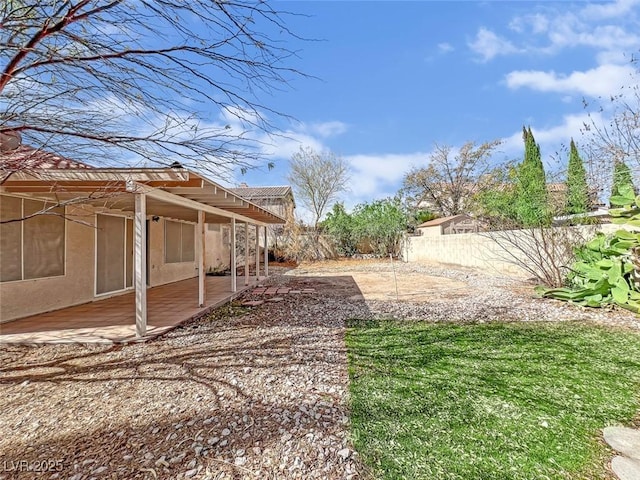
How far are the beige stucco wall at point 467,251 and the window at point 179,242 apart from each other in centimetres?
1169

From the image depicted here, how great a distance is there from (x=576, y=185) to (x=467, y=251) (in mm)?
7238

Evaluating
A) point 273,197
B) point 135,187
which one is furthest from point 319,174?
point 135,187

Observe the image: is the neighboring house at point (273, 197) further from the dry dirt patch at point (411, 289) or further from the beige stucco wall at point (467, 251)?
the dry dirt patch at point (411, 289)

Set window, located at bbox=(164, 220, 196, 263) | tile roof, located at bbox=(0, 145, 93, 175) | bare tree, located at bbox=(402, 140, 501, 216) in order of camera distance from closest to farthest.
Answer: tile roof, located at bbox=(0, 145, 93, 175) → window, located at bbox=(164, 220, 196, 263) → bare tree, located at bbox=(402, 140, 501, 216)

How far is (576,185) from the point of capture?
812 centimetres

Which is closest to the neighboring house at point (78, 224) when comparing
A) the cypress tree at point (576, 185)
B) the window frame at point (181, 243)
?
the window frame at point (181, 243)

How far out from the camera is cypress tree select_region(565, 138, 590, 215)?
8008mm

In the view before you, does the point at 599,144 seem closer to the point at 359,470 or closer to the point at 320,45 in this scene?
the point at 320,45

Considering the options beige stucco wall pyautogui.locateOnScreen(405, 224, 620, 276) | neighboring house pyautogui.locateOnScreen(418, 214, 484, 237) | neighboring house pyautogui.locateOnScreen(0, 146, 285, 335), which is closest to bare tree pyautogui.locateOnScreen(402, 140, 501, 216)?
neighboring house pyautogui.locateOnScreen(418, 214, 484, 237)

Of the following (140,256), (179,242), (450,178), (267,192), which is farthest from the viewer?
(450,178)

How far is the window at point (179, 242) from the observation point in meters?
11.8

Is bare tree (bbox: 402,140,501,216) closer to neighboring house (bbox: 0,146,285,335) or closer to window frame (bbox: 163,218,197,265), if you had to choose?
window frame (bbox: 163,218,197,265)

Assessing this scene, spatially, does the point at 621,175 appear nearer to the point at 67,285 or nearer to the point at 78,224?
the point at 78,224

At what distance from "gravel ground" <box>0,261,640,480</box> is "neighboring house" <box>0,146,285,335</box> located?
1.27 m
